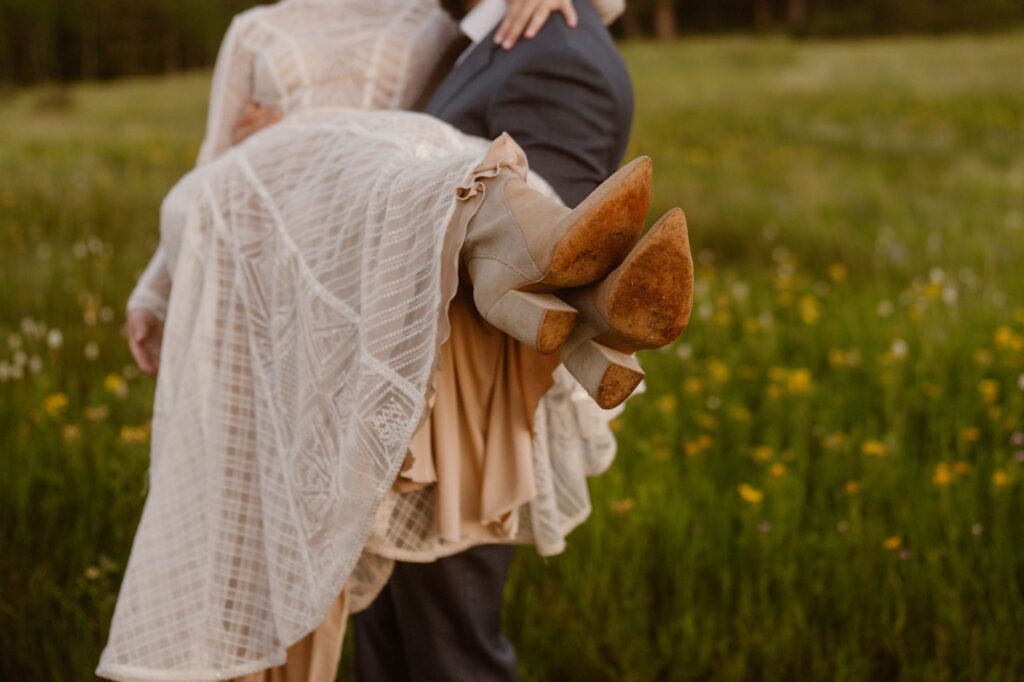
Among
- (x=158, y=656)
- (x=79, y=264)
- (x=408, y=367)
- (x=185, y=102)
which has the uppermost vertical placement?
(x=408, y=367)

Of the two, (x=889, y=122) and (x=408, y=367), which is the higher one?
(x=408, y=367)

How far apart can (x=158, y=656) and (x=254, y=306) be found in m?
0.59

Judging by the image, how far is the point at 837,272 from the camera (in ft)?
16.8

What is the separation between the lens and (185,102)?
56.6 feet

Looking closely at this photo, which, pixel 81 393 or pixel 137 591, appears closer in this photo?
pixel 137 591

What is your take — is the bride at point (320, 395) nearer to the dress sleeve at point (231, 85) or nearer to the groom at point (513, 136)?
the groom at point (513, 136)

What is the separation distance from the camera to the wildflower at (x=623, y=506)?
9.83 feet

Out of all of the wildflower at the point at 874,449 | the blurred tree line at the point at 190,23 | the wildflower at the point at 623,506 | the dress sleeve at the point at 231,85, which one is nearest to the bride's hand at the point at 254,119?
the dress sleeve at the point at 231,85

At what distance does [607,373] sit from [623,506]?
1.69 metres

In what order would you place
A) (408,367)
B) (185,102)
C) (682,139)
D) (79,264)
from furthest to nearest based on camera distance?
(185,102) → (682,139) → (79,264) → (408,367)

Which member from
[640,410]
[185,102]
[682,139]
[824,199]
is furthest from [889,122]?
[185,102]

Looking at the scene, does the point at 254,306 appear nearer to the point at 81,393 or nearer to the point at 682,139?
the point at 81,393

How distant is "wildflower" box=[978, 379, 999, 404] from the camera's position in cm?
346

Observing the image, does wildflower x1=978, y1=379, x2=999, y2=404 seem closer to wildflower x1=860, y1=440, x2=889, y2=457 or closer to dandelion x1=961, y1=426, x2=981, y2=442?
dandelion x1=961, y1=426, x2=981, y2=442
